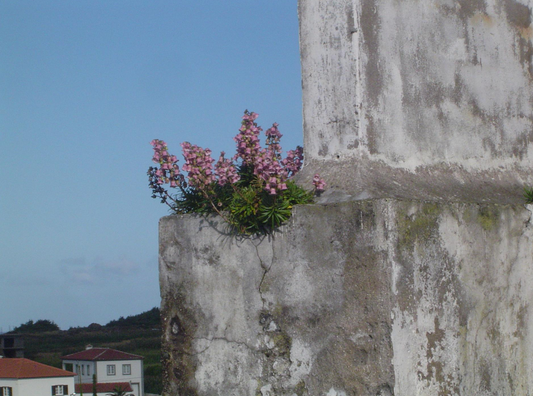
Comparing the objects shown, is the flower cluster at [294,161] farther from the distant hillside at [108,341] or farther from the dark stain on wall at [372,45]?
the distant hillside at [108,341]

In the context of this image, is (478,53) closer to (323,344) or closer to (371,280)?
(371,280)

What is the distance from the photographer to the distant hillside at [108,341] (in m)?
59.4

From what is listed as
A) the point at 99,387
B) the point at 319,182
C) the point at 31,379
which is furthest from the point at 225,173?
the point at 99,387

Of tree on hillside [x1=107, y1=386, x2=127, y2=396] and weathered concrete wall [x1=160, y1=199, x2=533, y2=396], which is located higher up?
weathered concrete wall [x1=160, y1=199, x2=533, y2=396]

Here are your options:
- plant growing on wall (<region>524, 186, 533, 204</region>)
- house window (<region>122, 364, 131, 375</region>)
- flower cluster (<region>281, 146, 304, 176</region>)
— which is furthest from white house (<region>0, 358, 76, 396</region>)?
plant growing on wall (<region>524, 186, 533, 204</region>)

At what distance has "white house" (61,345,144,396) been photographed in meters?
57.1

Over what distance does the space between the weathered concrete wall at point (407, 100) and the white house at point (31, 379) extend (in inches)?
2119

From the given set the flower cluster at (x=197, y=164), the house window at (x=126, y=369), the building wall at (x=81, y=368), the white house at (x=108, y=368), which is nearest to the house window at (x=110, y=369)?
the white house at (x=108, y=368)

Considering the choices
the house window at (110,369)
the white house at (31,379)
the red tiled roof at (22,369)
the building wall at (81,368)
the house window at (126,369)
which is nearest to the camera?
the red tiled roof at (22,369)

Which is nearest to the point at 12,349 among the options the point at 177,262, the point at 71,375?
the point at 71,375

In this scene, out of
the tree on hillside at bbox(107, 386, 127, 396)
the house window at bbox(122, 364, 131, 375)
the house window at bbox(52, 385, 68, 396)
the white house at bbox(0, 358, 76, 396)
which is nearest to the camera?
the white house at bbox(0, 358, 76, 396)

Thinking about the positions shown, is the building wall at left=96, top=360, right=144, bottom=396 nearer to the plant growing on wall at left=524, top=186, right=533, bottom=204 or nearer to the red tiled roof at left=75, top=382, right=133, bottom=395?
the red tiled roof at left=75, top=382, right=133, bottom=395

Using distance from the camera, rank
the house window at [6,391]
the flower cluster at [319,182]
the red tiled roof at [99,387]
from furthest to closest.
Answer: the red tiled roof at [99,387]
the house window at [6,391]
the flower cluster at [319,182]

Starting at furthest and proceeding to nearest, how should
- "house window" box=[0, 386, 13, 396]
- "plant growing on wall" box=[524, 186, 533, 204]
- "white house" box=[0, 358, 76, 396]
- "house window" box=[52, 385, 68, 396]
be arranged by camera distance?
"house window" box=[52, 385, 68, 396] → "house window" box=[0, 386, 13, 396] → "white house" box=[0, 358, 76, 396] → "plant growing on wall" box=[524, 186, 533, 204]
